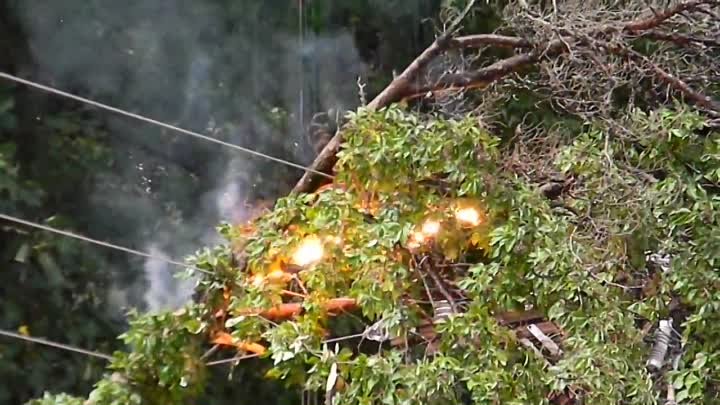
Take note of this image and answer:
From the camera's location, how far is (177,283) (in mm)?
2246

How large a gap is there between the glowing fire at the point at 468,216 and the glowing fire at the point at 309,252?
0.37m

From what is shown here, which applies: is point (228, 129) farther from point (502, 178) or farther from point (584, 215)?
point (584, 215)

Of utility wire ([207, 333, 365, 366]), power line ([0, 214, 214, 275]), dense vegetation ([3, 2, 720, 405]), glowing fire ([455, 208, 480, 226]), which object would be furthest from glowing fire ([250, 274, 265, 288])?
glowing fire ([455, 208, 480, 226])

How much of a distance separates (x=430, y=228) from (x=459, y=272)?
0.66 ft

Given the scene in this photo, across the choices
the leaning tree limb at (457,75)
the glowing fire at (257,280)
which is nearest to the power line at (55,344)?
the glowing fire at (257,280)

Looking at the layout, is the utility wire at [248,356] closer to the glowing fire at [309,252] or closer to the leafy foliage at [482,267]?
the leafy foliage at [482,267]

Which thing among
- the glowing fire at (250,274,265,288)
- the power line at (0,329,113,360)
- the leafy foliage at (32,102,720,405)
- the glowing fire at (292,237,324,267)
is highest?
the power line at (0,329,113,360)

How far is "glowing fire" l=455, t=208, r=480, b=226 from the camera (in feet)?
7.12

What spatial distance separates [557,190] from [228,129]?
37.8 inches

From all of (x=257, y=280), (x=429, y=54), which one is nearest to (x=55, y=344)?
(x=257, y=280)

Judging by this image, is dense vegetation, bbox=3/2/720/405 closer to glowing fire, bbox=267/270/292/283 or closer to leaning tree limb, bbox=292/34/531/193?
glowing fire, bbox=267/270/292/283

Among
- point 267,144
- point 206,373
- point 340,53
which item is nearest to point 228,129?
point 267,144

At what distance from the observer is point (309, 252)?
2.20 metres

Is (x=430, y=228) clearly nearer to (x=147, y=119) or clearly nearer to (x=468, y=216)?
(x=468, y=216)
